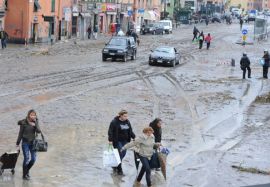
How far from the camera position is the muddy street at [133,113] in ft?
54.9

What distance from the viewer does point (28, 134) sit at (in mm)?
14859

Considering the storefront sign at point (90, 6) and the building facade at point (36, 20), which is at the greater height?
the storefront sign at point (90, 6)

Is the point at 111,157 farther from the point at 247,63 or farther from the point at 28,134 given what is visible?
the point at 247,63

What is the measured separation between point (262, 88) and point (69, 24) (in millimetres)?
35321

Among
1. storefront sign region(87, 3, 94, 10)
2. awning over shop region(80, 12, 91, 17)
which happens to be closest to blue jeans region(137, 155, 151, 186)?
awning over shop region(80, 12, 91, 17)

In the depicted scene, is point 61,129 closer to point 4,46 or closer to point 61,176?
point 61,176

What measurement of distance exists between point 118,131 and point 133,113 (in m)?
10.3

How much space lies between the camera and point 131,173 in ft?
54.9

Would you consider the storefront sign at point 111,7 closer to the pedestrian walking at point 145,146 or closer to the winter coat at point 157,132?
the winter coat at point 157,132

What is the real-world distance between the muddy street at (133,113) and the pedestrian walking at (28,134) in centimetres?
43

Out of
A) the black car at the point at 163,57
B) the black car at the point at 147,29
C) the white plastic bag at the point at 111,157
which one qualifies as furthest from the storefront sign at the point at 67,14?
the white plastic bag at the point at 111,157

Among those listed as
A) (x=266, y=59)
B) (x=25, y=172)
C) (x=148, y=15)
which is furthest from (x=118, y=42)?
(x=148, y=15)

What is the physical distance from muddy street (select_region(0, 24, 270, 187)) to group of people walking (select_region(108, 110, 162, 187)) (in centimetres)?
65

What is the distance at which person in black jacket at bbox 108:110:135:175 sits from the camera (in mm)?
15641
